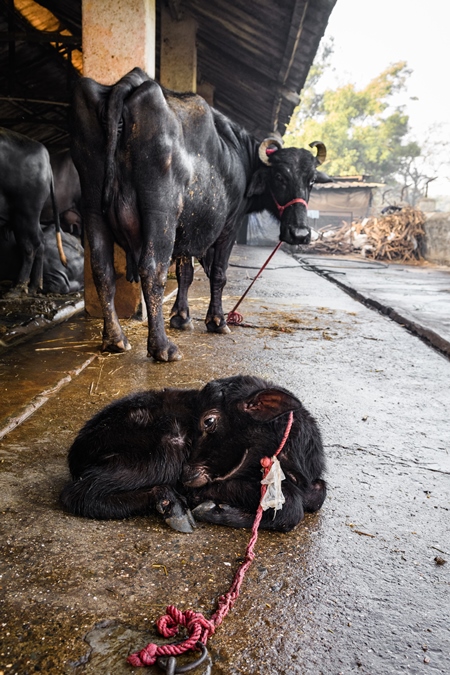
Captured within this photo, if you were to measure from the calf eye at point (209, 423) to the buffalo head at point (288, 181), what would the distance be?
3.69 meters

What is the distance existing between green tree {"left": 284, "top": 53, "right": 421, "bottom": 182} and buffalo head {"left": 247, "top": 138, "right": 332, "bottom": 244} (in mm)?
39718

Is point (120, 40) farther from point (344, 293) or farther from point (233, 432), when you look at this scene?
point (344, 293)

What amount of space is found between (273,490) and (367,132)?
4647 centimetres

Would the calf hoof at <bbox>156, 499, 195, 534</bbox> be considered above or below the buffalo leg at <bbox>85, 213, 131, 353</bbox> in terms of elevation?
below

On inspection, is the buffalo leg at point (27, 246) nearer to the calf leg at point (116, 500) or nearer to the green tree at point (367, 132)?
the calf leg at point (116, 500)

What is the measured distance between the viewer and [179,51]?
880cm

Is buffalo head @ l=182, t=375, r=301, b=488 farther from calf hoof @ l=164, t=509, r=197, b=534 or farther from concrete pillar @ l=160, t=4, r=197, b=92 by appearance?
concrete pillar @ l=160, t=4, r=197, b=92

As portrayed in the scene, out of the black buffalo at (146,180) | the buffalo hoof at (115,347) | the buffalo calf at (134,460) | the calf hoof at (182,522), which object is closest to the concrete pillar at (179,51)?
the black buffalo at (146,180)

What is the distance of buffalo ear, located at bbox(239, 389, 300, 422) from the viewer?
1858 millimetres

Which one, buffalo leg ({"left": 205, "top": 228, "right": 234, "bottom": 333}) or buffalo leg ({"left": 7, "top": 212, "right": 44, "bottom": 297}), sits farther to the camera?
buffalo leg ({"left": 7, "top": 212, "right": 44, "bottom": 297})

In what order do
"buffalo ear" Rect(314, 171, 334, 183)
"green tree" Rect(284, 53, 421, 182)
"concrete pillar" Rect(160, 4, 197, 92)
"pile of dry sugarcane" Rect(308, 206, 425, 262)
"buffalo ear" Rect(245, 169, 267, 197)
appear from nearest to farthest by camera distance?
"buffalo ear" Rect(245, 169, 267, 197), "buffalo ear" Rect(314, 171, 334, 183), "concrete pillar" Rect(160, 4, 197, 92), "pile of dry sugarcane" Rect(308, 206, 425, 262), "green tree" Rect(284, 53, 421, 182)

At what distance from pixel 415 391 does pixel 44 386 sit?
7.35 feet

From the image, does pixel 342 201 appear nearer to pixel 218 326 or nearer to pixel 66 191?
pixel 66 191

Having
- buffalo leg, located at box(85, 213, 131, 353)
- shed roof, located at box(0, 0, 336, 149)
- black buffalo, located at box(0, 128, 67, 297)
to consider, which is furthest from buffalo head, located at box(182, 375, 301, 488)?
shed roof, located at box(0, 0, 336, 149)
